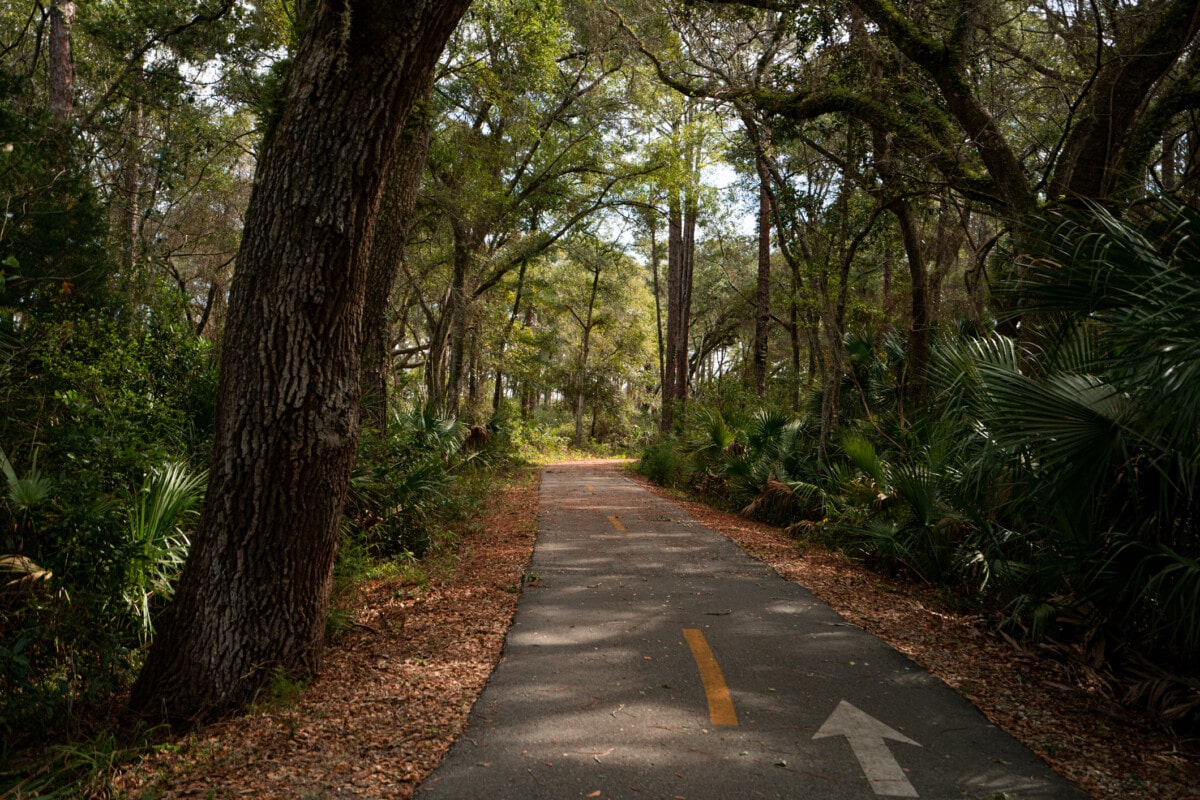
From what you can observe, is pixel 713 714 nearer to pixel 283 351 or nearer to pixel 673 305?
pixel 283 351

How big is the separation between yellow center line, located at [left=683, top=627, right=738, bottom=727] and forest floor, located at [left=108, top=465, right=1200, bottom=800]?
4.72 ft

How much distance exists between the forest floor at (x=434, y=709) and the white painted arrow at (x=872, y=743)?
0.82m

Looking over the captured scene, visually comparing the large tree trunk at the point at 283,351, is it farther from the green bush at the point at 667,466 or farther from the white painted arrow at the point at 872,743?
the green bush at the point at 667,466

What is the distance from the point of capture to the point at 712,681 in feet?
15.0

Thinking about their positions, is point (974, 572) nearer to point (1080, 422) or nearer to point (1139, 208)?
point (1080, 422)

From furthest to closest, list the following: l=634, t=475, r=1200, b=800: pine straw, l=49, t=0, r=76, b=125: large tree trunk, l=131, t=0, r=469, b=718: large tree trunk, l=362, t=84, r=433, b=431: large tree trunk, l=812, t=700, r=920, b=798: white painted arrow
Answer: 1. l=49, t=0, r=76, b=125: large tree trunk
2. l=362, t=84, r=433, b=431: large tree trunk
3. l=131, t=0, r=469, b=718: large tree trunk
4. l=634, t=475, r=1200, b=800: pine straw
5. l=812, t=700, r=920, b=798: white painted arrow

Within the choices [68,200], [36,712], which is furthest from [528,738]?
[68,200]

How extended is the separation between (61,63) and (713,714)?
14.2 metres


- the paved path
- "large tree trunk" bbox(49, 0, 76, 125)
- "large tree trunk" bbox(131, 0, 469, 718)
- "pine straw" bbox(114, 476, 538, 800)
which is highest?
"large tree trunk" bbox(49, 0, 76, 125)

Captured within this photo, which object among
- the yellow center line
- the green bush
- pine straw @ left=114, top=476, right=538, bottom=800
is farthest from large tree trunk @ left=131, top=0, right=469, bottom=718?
the green bush

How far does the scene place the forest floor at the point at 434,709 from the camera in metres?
3.45

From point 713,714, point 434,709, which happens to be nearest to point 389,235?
point 434,709

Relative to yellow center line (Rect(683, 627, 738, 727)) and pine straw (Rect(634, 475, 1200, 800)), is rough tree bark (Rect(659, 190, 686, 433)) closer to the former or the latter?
pine straw (Rect(634, 475, 1200, 800))

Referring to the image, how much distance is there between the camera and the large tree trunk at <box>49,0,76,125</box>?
11.6m
